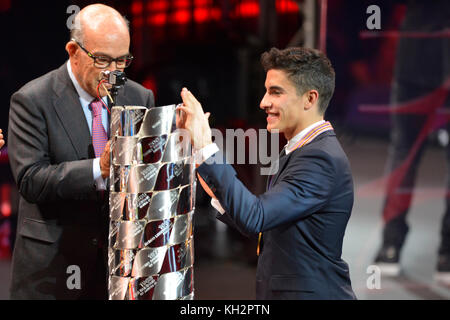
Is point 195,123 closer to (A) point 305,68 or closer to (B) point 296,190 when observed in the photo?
(B) point 296,190

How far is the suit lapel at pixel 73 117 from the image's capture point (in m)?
2.16

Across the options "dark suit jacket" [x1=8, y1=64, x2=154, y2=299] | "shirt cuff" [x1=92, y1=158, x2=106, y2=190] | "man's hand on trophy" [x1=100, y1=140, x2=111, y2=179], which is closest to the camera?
"man's hand on trophy" [x1=100, y1=140, x2=111, y2=179]

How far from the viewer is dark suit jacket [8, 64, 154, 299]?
214 cm

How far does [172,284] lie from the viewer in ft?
5.66

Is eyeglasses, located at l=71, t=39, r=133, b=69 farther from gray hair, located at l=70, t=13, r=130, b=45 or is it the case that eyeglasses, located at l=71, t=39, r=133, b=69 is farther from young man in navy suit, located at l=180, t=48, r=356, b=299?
young man in navy suit, located at l=180, t=48, r=356, b=299

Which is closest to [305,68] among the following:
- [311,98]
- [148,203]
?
[311,98]

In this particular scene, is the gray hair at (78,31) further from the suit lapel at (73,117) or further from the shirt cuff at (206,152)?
the shirt cuff at (206,152)

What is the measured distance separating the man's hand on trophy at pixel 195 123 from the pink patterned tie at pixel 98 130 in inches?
22.0

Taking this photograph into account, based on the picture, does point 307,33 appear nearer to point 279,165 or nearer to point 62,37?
point 62,37

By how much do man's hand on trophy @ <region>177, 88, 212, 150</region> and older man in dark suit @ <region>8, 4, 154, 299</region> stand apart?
50 centimetres

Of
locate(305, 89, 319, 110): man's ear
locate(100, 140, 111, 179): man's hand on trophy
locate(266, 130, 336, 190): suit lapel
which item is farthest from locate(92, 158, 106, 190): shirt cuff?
locate(305, 89, 319, 110): man's ear
